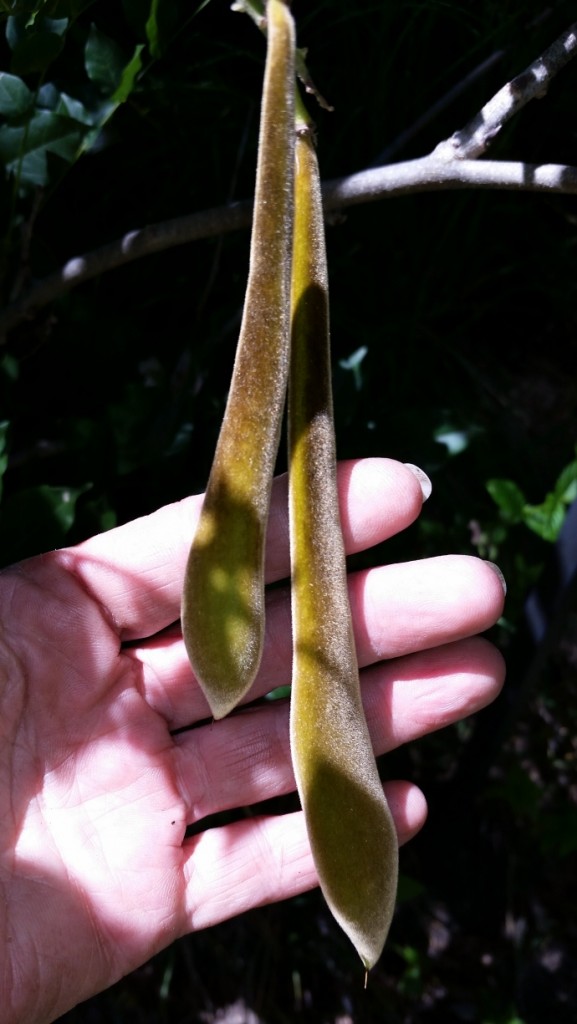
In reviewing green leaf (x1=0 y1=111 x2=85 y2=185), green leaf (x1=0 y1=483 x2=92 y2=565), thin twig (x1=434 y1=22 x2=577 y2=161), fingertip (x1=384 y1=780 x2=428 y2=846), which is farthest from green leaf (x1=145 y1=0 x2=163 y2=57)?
fingertip (x1=384 y1=780 x2=428 y2=846)

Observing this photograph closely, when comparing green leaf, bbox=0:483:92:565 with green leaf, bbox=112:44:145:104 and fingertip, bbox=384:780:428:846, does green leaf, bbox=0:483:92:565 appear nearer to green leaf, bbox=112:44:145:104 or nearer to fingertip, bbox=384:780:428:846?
green leaf, bbox=112:44:145:104

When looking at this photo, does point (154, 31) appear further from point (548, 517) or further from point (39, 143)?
point (548, 517)

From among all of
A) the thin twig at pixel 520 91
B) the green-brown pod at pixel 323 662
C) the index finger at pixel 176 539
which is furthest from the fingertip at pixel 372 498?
the thin twig at pixel 520 91

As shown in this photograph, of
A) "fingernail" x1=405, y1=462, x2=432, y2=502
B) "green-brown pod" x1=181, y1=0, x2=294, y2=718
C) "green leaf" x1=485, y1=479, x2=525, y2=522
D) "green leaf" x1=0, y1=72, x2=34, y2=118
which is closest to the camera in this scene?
"green-brown pod" x1=181, y1=0, x2=294, y2=718

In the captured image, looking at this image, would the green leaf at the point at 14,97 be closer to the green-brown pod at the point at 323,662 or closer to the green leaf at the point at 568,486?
the green-brown pod at the point at 323,662

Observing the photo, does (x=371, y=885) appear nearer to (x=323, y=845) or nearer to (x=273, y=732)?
(x=323, y=845)

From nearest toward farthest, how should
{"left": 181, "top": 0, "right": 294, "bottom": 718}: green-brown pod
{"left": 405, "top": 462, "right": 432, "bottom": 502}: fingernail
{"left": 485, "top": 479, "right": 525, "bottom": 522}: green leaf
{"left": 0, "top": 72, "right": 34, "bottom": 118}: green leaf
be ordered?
{"left": 181, "top": 0, "right": 294, "bottom": 718}: green-brown pod → {"left": 0, "top": 72, "right": 34, "bottom": 118}: green leaf → {"left": 405, "top": 462, "right": 432, "bottom": 502}: fingernail → {"left": 485, "top": 479, "right": 525, "bottom": 522}: green leaf

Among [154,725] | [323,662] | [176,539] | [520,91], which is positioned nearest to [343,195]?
[520,91]
